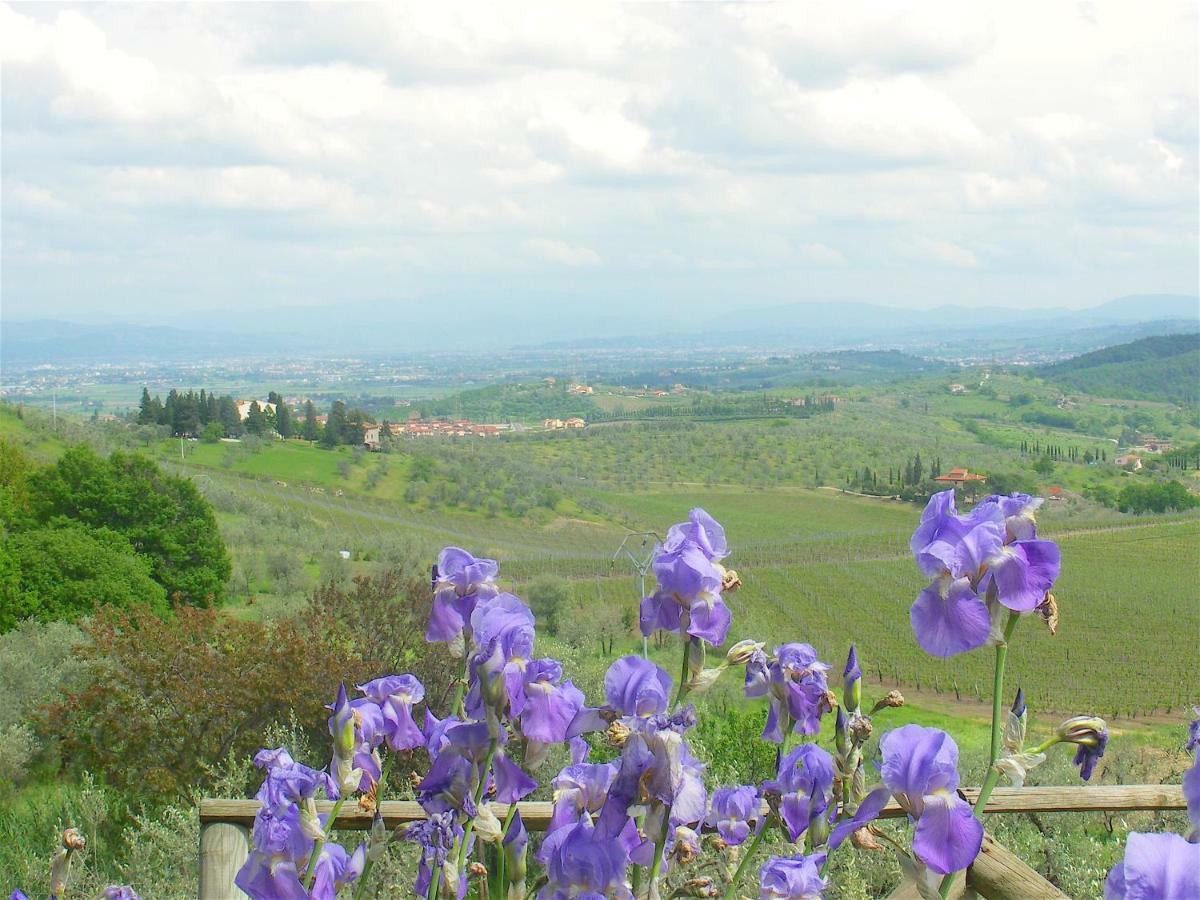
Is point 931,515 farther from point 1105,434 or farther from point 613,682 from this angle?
point 1105,434

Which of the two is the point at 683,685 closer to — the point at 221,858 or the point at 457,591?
the point at 457,591

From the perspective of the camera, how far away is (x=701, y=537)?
1414 millimetres

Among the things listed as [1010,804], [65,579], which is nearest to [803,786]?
[1010,804]

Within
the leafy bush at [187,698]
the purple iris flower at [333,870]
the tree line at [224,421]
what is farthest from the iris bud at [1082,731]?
the tree line at [224,421]

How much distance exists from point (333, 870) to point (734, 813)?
2.01 feet

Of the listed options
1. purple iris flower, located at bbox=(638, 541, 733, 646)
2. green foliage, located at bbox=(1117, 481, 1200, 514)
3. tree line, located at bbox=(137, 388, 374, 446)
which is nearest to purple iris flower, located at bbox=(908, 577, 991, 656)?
purple iris flower, located at bbox=(638, 541, 733, 646)

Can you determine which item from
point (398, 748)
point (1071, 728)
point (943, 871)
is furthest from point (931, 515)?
point (398, 748)

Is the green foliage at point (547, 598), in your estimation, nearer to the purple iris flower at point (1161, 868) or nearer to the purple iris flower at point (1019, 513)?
the purple iris flower at point (1019, 513)

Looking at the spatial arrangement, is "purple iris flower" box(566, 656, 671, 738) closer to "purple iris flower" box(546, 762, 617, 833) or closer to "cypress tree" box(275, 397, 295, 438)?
"purple iris flower" box(546, 762, 617, 833)

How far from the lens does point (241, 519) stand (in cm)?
3741

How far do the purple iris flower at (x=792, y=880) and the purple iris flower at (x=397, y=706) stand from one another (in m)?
0.60

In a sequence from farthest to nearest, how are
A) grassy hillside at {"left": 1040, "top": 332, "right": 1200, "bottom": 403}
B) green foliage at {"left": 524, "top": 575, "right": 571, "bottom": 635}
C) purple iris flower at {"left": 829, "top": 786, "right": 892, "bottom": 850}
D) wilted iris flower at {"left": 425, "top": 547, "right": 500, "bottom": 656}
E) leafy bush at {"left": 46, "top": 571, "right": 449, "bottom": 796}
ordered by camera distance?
grassy hillside at {"left": 1040, "top": 332, "right": 1200, "bottom": 403}, green foliage at {"left": 524, "top": 575, "right": 571, "bottom": 635}, leafy bush at {"left": 46, "top": 571, "right": 449, "bottom": 796}, wilted iris flower at {"left": 425, "top": 547, "right": 500, "bottom": 656}, purple iris flower at {"left": 829, "top": 786, "right": 892, "bottom": 850}

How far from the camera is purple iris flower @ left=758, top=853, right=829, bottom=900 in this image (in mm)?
1251

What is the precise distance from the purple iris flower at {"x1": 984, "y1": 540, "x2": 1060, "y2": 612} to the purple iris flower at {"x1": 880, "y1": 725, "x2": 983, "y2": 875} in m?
0.18
